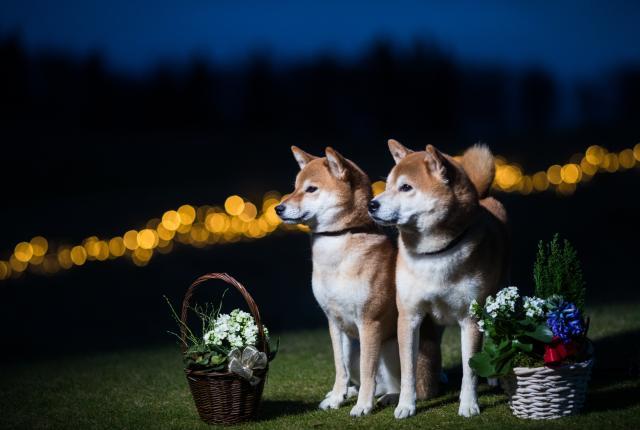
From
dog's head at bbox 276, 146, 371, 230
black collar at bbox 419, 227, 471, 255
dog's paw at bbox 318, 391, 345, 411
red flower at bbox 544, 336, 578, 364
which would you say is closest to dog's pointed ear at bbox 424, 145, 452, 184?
black collar at bbox 419, 227, 471, 255

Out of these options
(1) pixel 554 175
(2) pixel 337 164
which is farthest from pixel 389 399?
(1) pixel 554 175

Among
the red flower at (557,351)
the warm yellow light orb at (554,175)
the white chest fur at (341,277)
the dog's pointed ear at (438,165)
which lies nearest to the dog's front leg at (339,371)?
the white chest fur at (341,277)

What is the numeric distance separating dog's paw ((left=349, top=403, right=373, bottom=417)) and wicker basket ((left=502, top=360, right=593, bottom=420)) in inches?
35.0

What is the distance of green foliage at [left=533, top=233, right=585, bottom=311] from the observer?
4664 millimetres

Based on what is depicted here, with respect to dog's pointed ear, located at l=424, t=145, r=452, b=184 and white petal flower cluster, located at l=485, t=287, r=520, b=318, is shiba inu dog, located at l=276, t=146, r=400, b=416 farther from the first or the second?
white petal flower cluster, located at l=485, t=287, r=520, b=318

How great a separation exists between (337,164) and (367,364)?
1241 millimetres

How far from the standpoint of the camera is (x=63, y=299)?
13094 mm

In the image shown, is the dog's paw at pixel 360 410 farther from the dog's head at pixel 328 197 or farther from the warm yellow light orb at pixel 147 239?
the warm yellow light orb at pixel 147 239

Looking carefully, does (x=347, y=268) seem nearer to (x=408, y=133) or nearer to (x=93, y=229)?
(x=93, y=229)

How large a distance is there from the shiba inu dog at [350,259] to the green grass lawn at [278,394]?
0.37 metres

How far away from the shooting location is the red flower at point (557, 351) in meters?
4.25

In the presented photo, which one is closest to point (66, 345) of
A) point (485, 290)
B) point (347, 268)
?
point (347, 268)

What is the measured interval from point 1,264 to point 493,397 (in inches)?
471

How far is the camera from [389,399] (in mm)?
5090
